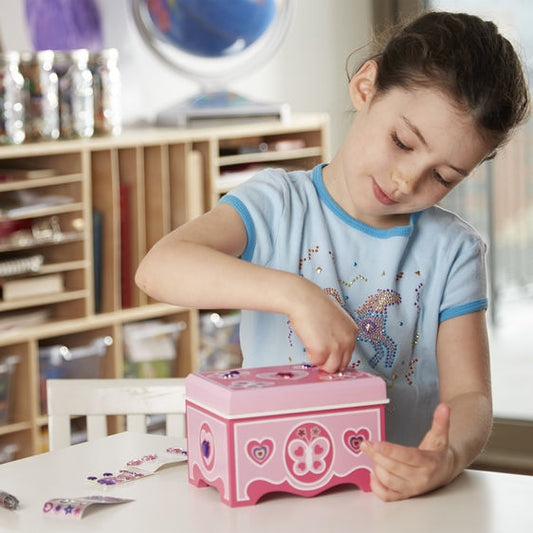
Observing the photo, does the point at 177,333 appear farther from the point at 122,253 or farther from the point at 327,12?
the point at 327,12

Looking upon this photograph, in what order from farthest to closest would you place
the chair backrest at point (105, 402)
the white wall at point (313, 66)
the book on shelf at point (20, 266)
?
1. the white wall at point (313, 66)
2. the book on shelf at point (20, 266)
3. the chair backrest at point (105, 402)

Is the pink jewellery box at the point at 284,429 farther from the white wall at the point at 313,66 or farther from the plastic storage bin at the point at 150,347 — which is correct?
the white wall at the point at 313,66

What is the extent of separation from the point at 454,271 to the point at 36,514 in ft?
1.77

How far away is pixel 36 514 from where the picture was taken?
0.93m

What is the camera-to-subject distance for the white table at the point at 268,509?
0.88 metres

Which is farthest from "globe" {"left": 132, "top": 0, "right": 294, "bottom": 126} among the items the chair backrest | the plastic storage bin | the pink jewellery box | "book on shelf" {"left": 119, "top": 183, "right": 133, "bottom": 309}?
the pink jewellery box

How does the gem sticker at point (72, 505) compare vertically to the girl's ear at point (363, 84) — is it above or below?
below

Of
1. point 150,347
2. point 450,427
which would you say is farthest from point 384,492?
point 150,347

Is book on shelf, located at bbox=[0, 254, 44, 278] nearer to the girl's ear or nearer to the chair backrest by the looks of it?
the chair backrest

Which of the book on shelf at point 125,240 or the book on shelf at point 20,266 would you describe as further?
the book on shelf at point 125,240

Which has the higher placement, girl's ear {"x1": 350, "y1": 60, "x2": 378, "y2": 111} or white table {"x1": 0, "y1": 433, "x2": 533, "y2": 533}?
girl's ear {"x1": 350, "y1": 60, "x2": 378, "y2": 111}

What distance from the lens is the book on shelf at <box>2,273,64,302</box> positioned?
2.30 metres

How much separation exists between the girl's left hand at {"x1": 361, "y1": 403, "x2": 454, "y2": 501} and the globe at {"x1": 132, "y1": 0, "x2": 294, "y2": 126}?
6.07 feet

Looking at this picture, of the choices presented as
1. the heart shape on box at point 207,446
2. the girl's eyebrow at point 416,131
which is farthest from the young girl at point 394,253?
the heart shape on box at point 207,446
